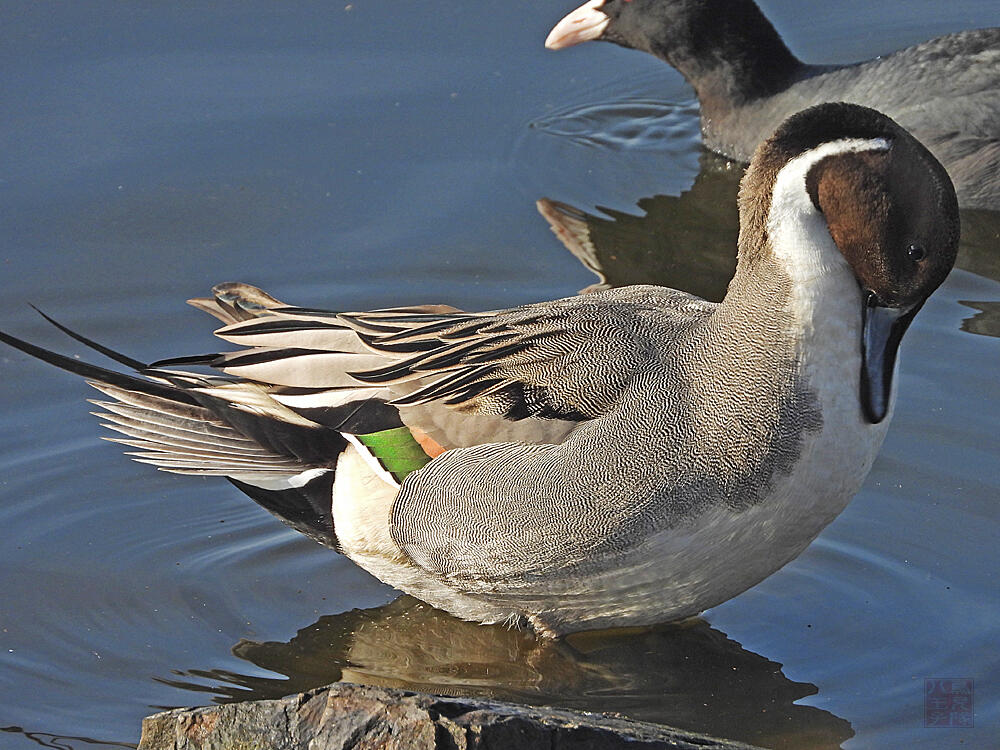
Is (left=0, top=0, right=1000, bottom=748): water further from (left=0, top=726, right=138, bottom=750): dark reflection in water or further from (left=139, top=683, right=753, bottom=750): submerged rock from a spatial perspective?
(left=139, top=683, right=753, bottom=750): submerged rock

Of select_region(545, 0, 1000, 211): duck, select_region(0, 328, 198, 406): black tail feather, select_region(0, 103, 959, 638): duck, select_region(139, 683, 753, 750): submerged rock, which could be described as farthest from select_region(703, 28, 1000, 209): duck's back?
select_region(139, 683, 753, 750): submerged rock

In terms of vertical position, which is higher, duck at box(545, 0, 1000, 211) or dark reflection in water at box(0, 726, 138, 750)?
duck at box(545, 0, 1000, 211)

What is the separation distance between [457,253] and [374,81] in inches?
70.9

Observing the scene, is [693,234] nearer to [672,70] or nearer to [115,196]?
[672,70]

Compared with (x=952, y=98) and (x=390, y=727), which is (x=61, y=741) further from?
(x=952, y=98)

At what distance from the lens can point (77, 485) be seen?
601cm

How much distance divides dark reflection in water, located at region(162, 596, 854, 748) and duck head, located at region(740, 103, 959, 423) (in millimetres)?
995

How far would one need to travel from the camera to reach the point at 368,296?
7215mm

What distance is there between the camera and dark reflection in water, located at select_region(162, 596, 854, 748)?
15.9 ft

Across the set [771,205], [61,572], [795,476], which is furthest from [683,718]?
[61,572]

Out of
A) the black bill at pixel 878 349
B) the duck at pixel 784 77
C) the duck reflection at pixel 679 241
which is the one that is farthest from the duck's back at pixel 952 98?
the black bill at pixel 878 349

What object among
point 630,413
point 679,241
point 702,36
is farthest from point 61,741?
point 702,36

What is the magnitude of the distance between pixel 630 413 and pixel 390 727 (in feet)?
4.97

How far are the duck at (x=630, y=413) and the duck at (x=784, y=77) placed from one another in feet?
11.8
